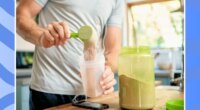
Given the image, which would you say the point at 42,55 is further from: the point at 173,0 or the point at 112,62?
the point at 173,0

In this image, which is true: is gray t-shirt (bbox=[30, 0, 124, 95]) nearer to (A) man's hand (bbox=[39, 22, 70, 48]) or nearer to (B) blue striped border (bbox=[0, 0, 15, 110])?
(A) man's hand (bbox=[39, 22, 70, 48])

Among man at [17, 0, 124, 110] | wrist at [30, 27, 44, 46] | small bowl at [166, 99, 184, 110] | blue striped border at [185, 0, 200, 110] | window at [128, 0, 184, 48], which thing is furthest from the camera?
window at [128, 0, 184, 48]

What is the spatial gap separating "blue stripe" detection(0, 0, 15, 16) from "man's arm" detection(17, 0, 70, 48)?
8.7 inches

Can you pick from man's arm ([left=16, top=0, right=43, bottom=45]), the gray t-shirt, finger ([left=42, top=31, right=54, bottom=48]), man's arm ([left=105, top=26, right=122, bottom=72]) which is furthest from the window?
finger ([left=42, top=31, right=54, bottom=48])

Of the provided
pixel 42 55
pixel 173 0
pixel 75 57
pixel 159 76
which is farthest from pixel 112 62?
pixel 173 0

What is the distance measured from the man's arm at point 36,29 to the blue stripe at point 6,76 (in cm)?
24

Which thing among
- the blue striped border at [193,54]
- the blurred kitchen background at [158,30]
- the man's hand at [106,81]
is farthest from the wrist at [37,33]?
the blurred kitchen background at [158,30]

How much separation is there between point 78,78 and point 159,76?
5.81ft

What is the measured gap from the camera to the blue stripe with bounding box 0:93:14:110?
0.46 m

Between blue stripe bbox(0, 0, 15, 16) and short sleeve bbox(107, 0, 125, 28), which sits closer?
blue stripe bbox(0, 0, 15, 16)

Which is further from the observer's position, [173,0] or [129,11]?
[129,11]

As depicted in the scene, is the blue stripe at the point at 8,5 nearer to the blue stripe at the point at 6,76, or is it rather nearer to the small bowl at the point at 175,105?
the blue stripe at the point at 6,76

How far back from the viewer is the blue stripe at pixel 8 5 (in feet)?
1.47

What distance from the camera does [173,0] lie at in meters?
2.61
